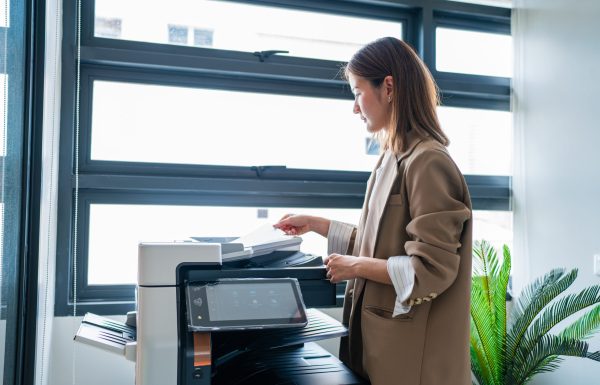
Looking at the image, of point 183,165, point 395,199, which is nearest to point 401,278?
point 395,199

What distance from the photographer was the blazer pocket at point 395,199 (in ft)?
4.73

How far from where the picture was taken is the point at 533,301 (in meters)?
2.27

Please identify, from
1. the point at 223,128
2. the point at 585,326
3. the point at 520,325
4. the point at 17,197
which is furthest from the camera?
the point at 223,128

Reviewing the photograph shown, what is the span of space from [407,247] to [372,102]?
436 millimetres

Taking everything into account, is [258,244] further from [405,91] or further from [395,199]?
[405,91]

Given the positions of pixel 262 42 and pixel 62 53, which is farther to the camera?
pixel 262 42

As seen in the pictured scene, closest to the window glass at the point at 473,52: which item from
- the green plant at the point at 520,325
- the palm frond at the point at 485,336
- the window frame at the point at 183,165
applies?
the window frame at the point at 183,165

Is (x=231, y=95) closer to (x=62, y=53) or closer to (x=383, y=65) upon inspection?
(x=62, y=53)

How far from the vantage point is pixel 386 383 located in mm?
1396

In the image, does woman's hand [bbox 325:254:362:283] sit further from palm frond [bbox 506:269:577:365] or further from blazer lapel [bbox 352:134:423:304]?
palm frond [bbox 506:269:577:365]

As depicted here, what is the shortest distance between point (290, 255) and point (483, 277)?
1170 millimetres

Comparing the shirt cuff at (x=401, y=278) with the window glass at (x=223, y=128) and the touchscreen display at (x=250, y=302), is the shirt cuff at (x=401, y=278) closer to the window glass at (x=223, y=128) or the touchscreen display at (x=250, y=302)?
the touchscreen display at (x=250, y=302)

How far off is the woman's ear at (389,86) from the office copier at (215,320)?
0.51m

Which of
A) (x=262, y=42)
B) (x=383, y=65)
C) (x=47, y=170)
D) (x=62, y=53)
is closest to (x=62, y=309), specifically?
(x=47, y=170)
